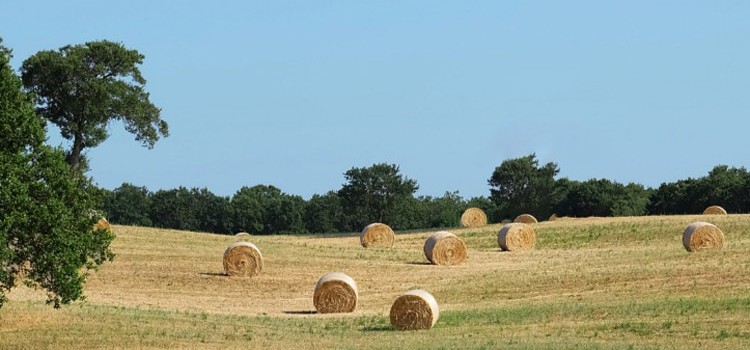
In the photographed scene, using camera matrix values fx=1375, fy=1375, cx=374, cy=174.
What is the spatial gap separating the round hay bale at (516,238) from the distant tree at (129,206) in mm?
58087

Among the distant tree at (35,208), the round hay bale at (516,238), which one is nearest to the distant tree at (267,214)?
the round hay bale at (516,238)

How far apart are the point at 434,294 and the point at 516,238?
63.2ft

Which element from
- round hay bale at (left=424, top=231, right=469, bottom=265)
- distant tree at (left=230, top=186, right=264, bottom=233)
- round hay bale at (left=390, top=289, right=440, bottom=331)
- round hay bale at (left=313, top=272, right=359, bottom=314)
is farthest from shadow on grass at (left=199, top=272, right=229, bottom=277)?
distant tree at (left=230, top=186, right=264, bottom=233)

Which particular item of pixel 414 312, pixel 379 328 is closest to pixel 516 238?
pixel 379 328

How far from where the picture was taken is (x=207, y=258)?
5903 cm

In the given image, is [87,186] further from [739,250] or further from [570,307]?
[739,250]

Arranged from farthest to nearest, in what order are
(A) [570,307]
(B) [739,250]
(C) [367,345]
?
(B) [739,250], (A) [570,307], (C) [367,345]

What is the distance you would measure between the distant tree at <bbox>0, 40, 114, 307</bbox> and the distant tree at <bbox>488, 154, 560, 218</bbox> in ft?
260

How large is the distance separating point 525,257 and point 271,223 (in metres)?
64.9

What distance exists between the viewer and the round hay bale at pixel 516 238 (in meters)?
66.8

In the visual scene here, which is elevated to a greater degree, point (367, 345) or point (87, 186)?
point (87, 186)

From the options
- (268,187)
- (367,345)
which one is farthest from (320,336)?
(268,187)

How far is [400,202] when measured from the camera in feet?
377

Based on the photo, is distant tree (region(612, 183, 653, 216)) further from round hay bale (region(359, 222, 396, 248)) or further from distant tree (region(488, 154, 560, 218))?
round hay bale (region(359, 222, 396, 248))
